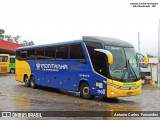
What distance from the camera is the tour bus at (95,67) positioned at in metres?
14.5

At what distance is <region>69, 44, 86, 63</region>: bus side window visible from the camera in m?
15.9

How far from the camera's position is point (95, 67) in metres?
15.1

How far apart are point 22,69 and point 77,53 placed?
793cm

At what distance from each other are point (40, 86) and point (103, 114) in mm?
11955

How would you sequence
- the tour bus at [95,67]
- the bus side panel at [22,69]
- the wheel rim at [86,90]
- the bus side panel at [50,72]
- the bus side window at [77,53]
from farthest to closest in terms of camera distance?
the bus side panel at [22,69], the bus side panel at [50,72], the bus side window at [77,53], the wheel rim at [86,90], the tour bus at [95,67]

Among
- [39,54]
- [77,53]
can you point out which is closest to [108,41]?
[77,53]

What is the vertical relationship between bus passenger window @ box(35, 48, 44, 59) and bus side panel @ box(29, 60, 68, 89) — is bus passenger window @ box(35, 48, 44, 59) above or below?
above

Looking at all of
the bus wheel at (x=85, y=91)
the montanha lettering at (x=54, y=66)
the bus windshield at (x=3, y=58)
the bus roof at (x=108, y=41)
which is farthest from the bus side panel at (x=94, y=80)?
the bus windshield at (x=3, y=58)

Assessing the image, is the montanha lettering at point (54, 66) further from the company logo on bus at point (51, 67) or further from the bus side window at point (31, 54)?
the bus side window at point (31, 54)

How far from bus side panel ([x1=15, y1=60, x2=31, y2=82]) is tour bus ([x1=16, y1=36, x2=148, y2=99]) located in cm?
345

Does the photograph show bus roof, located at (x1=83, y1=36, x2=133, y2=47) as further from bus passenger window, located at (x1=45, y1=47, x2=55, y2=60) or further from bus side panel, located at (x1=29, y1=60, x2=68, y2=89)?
bus passenger window, located at (x1=45, y1=47, x2=55, y2=60)

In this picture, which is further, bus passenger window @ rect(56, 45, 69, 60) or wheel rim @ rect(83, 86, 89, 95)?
bus passenger window @ rect(56, 45, 69, 60)

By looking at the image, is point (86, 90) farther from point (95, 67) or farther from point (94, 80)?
point (95, 67)

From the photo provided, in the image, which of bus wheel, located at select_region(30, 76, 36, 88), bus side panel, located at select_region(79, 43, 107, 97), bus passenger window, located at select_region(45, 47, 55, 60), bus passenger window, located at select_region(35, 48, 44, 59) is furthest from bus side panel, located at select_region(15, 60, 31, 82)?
bus side panel, located at select_region(79, 43, 107, 97)
